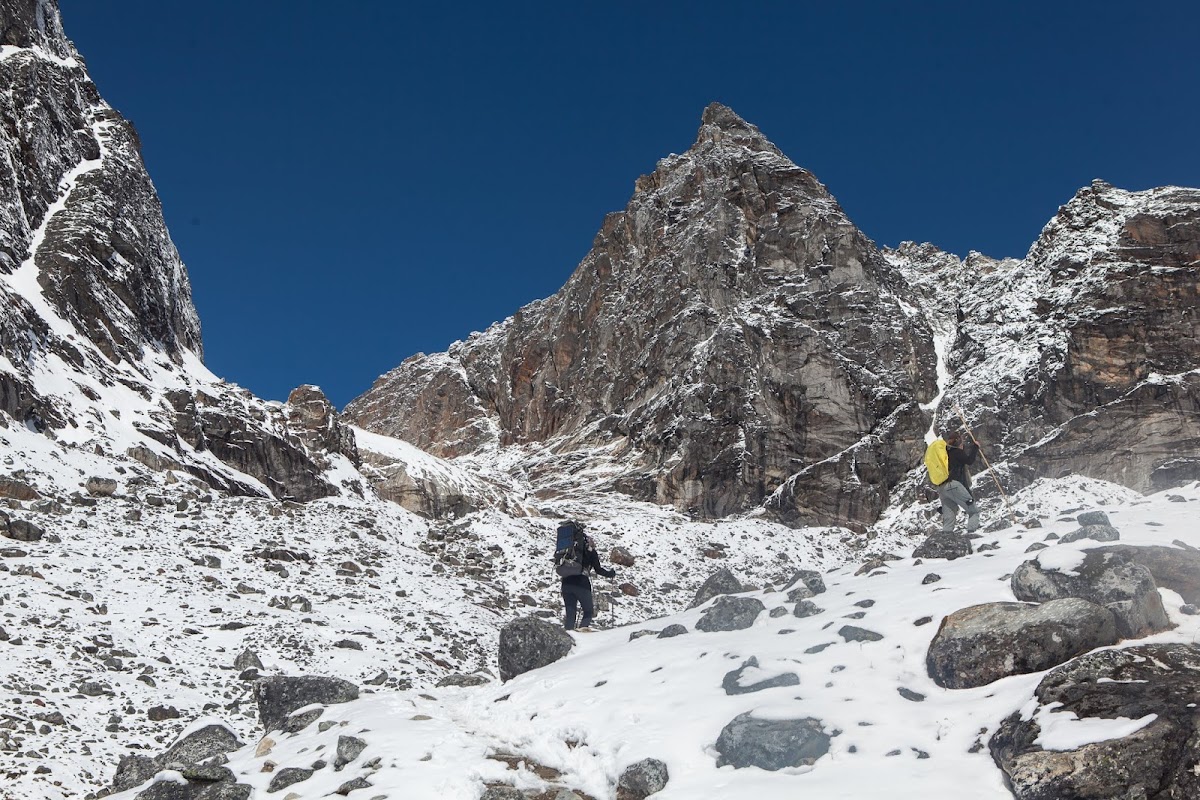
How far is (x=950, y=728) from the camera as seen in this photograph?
7586mm

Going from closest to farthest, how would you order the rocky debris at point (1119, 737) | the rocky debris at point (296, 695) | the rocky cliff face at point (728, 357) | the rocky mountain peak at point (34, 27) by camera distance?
the rocky debris at point (1119, 737)
the rocky debris at point (296, 695)
the rocky mountain peak at point (34, 27)
the rocky cliff face at point (728, 357)

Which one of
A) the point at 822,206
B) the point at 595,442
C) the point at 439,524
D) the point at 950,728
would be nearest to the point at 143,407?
the point at 439,524

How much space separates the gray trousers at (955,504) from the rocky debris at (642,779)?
9.36 meters

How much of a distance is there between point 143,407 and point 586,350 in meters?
48.0

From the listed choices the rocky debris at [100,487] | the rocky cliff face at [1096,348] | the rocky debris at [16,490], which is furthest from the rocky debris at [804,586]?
the rocky cliff face at [1096,348]

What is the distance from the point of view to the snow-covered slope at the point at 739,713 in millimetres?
7352

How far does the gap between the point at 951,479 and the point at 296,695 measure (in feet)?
39.5

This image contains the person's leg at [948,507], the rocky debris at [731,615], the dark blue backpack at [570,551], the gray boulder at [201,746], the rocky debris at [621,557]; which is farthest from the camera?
the rocky debris at [621,557]

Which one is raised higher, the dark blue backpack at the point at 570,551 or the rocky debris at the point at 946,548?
the dark blue backpack at the point at 570,551

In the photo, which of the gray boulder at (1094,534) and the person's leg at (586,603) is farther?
the person's leg at (586,603)

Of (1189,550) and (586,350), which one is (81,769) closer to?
(1189,550)

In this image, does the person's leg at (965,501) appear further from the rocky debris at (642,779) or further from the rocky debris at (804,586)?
the rocky debris at (642,779)

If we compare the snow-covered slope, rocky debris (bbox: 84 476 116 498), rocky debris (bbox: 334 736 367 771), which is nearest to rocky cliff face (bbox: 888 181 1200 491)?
the snow-covered slope

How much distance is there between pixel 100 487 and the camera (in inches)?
991
